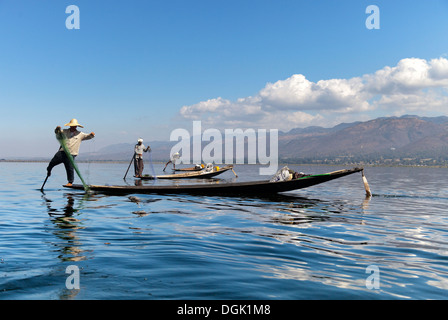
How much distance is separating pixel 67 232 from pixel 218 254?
3.82 metres

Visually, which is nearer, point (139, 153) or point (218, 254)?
point (218, 254)

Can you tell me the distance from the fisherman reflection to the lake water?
0.06 feet

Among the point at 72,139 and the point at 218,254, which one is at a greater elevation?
the point at 72,139

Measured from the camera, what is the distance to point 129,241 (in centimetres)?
709

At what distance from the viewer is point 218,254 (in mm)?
6180

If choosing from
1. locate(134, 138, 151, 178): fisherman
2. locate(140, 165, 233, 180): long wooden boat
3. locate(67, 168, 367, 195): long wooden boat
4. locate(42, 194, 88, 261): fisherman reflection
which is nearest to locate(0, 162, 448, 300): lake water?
locate(42, 194, 88, 261): fisherman reflection

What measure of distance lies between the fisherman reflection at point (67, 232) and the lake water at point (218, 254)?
0.02 m

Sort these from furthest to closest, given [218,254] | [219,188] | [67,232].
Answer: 1. [219,188]
2. [67,232]
3. [218,254]

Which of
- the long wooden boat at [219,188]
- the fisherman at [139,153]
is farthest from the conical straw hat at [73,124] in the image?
the fisherman at [139,153]

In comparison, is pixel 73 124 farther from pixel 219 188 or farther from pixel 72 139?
pixel 219 188

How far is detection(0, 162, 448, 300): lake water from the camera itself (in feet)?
14.3

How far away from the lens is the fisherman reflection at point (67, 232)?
5.84 m

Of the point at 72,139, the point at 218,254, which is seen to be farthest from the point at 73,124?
the point at 218,254
